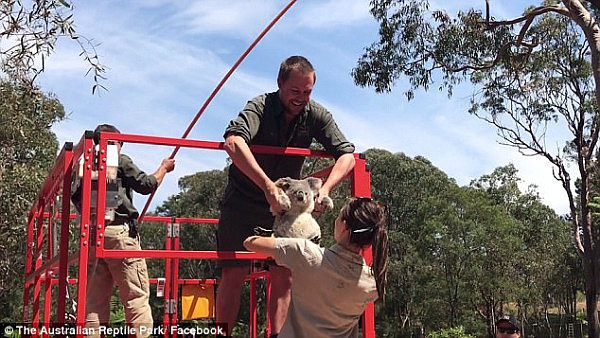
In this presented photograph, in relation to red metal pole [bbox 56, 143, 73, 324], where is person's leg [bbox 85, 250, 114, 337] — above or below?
below

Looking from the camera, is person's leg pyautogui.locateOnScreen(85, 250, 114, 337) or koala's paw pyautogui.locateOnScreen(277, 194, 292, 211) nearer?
koala's paw pyautogui.locateOnScreen(277, 194, 292, 211)

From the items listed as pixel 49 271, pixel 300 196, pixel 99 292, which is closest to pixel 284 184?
pixel 300 196

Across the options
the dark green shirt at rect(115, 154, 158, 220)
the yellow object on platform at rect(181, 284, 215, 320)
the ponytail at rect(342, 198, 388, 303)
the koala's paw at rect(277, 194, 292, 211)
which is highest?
the dark green shirt at rect(115, 154, 158, 220)

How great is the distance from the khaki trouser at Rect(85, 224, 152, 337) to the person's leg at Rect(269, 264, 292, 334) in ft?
2.48

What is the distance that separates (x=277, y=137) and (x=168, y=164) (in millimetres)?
712

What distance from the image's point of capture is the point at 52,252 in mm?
3811

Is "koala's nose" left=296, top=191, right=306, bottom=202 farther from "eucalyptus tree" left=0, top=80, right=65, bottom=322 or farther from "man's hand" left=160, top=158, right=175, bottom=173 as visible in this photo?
"eucalyptus tree" left=0, top=80, right=65, bottom=322

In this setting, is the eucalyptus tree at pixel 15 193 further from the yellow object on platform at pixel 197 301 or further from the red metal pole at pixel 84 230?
the red metal pole at pixel 84 230

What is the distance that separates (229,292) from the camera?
3.31 m

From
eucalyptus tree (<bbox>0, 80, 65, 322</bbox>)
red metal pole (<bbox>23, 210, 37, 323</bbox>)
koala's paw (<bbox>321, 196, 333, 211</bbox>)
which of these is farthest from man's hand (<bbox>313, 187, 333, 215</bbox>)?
eucalyptus tree (<bbox>0, 80, 65, 322</bbox>)

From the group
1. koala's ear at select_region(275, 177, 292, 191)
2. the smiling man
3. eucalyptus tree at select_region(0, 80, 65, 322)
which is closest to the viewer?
koala's ear at select_region(275, 177, 292, 191)

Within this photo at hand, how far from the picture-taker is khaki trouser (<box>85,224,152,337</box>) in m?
3.73

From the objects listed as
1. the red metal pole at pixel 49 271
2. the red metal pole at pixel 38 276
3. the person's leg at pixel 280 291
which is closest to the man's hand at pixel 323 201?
the person's leg at pixel 280 291

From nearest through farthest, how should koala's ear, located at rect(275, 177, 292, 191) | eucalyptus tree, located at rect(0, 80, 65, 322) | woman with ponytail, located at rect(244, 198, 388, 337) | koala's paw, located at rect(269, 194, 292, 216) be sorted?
woman with ponytail, located at rect(244, 198, 388, 337), koala's paw, located at rect(269, 194, 292, 216), koala's ear, located at rect(275, 177, 292, 191), eucalyptus tree, located at rect(0, 80, 65, 322)
